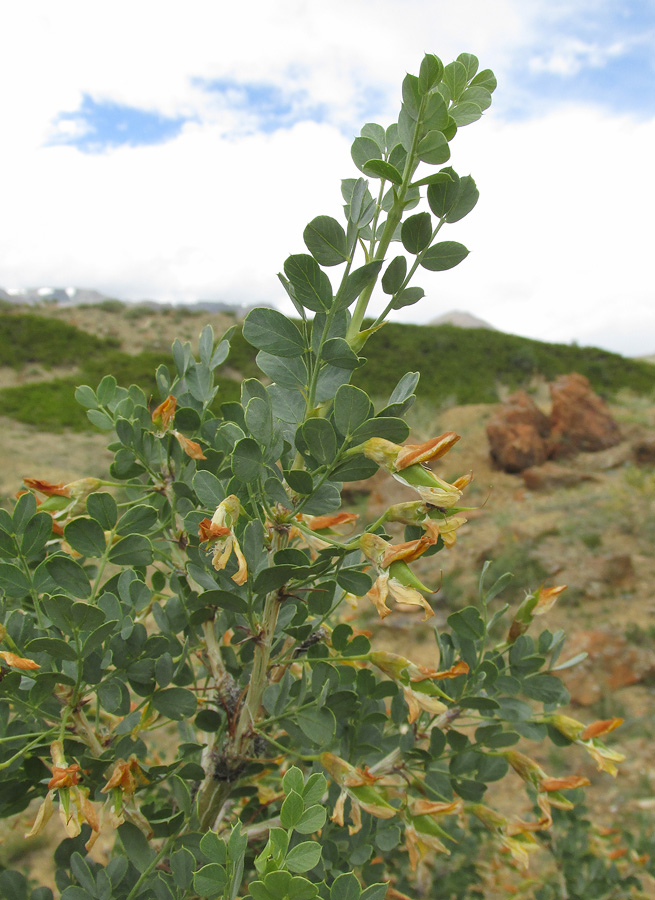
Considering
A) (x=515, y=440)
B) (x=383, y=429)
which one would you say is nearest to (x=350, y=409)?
(x=383, y=429)

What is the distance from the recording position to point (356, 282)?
59cm

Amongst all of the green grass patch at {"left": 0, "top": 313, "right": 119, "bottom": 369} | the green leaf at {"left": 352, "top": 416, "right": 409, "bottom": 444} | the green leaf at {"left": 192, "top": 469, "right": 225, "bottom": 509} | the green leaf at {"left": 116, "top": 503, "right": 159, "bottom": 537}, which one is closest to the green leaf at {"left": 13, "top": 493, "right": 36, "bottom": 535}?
the green leaf at {"left": 116, "top": 503, "right": 159, "bottom": 537}

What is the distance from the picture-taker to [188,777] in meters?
0.80

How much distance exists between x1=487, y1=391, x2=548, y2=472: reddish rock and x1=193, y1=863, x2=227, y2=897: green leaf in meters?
9.77

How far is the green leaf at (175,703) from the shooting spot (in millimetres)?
780

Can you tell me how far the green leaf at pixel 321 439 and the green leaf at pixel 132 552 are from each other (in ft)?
0.98

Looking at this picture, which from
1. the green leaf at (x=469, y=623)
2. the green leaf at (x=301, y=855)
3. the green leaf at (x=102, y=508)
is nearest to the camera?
the green leaf at (x=301, y=855)

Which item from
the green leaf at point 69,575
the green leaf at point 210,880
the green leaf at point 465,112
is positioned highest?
the green leaf at point 465,112

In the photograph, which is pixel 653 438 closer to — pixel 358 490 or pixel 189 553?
pixel 358 490

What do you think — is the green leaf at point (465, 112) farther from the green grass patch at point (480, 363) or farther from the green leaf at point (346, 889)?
the green grass patch at point (480, 363)

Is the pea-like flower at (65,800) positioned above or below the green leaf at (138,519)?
below

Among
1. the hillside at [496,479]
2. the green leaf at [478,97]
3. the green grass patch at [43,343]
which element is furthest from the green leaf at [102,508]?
the green grass patch at [43,343]

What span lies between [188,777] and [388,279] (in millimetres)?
720

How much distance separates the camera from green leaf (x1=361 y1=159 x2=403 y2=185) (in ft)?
1.99
